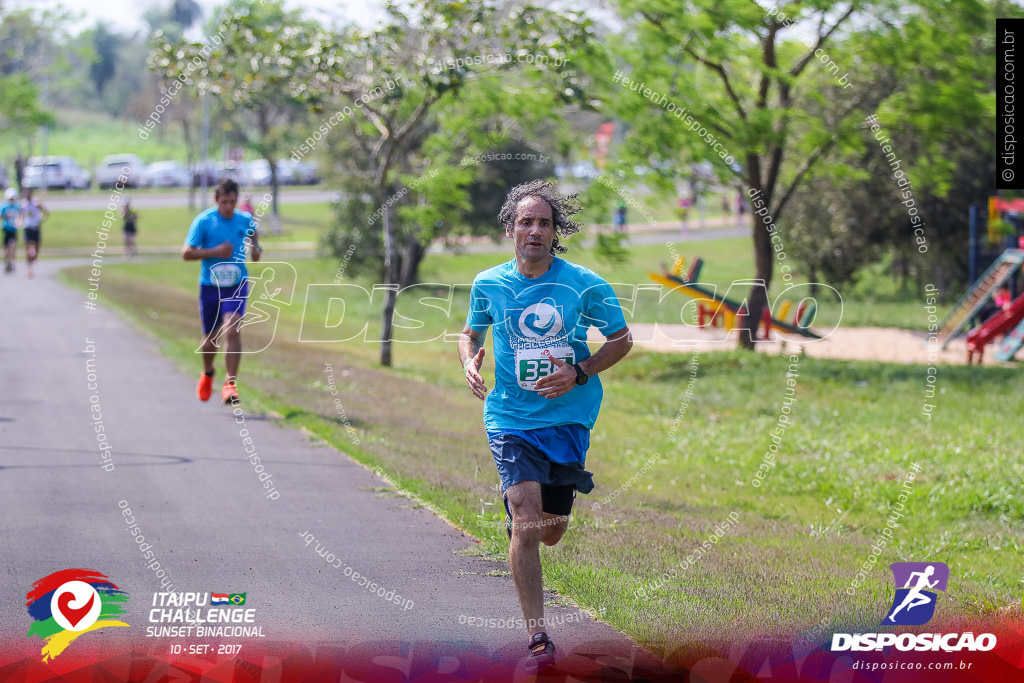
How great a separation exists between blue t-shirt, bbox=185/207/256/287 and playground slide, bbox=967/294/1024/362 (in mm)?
13183

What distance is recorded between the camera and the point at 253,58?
50.5ft

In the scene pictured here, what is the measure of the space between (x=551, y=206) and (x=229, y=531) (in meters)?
3.13

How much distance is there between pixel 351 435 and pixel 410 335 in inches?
481

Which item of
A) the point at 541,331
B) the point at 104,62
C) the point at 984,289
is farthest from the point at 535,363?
the point at 104,62

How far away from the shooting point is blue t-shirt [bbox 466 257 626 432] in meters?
5.08

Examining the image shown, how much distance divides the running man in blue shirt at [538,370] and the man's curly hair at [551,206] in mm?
67

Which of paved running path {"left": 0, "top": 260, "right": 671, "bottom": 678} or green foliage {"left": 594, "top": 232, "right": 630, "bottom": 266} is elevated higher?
green foliage {"left": 594, "top": 232, "right": 630, "bottom": 266}

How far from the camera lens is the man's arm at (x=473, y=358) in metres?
5.02

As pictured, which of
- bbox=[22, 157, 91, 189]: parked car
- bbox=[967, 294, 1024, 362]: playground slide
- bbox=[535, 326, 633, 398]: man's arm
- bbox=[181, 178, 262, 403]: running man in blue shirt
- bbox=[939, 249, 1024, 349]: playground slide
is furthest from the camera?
bbox=[22, 157, 91, 189]: parked car

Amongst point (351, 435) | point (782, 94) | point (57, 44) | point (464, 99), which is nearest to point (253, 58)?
point (464, 99)

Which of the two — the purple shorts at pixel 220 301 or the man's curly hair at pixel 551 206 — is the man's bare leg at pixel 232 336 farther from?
the man's curly hair at pixel 551 206

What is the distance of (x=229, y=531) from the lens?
6980 mm

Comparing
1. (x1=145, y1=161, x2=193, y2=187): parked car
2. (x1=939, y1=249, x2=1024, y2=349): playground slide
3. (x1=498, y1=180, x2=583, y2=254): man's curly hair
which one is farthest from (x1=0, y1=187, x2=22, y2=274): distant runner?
(x1=145, y1=161, x2=193, y2=187): parked car

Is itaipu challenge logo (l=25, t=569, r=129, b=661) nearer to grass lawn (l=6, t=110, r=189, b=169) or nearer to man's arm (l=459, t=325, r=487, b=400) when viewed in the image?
man's arm (l=459, t=325, r=487, b=400)
